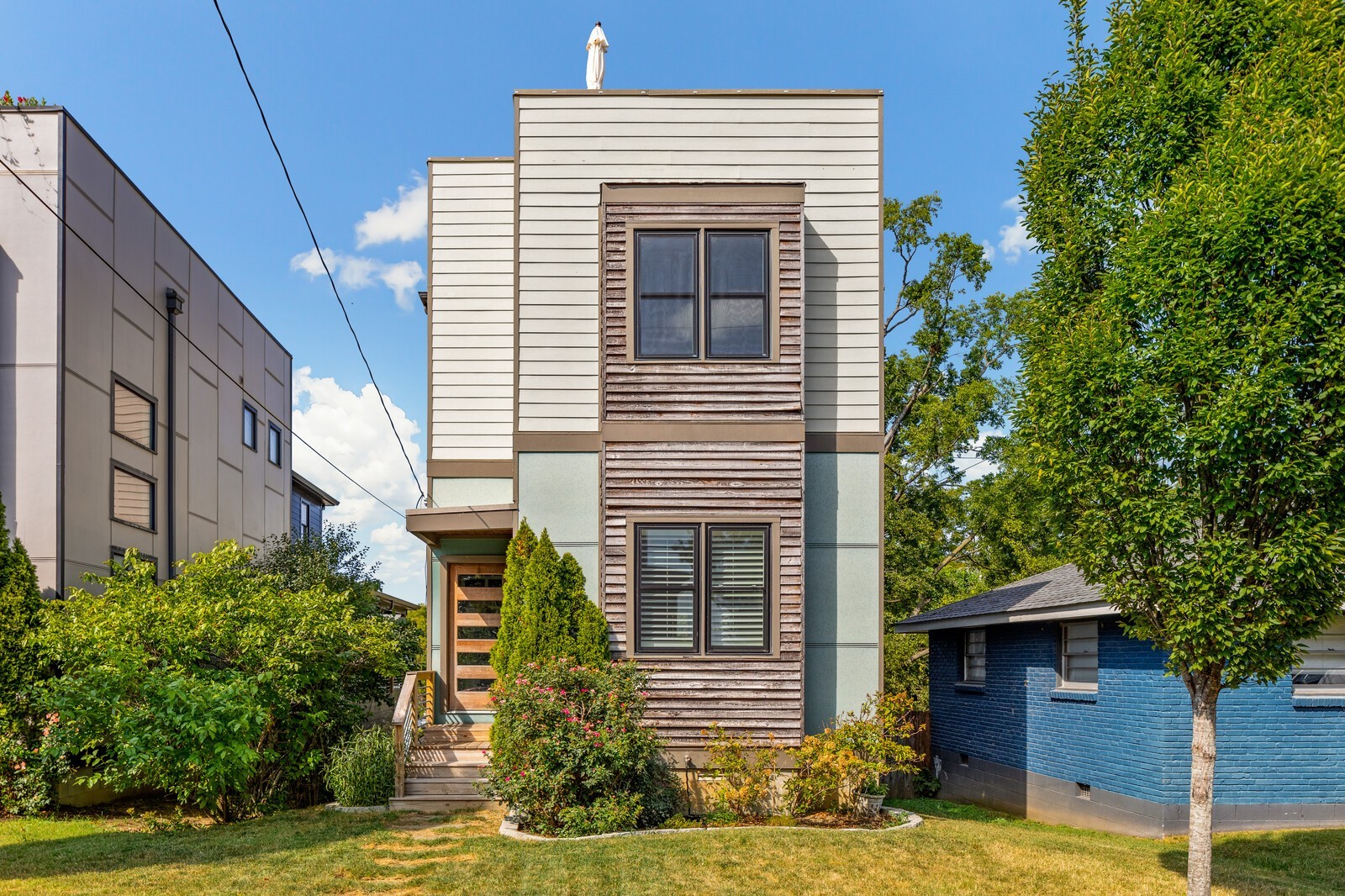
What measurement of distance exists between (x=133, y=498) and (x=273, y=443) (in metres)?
8.96

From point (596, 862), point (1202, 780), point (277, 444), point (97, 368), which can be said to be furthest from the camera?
point (277, 444)

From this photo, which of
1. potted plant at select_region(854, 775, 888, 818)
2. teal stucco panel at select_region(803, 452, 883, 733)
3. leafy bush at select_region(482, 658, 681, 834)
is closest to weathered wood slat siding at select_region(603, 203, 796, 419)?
teal stucco panel at select_region(803, 452, 883, 733)

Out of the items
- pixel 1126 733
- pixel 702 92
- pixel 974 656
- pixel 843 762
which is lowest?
pixel 1126 733

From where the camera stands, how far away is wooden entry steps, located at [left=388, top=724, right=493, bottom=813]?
34.1 ft

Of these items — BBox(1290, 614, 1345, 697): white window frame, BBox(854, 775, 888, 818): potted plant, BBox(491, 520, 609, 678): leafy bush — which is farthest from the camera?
BBox(1290, 614, 1345, 697): white window frame

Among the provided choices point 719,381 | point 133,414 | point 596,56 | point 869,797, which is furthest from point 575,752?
point 133,414

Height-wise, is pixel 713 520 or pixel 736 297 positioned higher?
pixel 736 297

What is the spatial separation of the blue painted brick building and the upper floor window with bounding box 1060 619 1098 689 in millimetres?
18

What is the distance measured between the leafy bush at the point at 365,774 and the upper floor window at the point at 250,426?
42.8 feet

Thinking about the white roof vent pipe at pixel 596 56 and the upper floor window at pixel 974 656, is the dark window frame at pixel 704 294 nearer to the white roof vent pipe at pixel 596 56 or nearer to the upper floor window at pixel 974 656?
the white roof vent pipe at pixel 596 56

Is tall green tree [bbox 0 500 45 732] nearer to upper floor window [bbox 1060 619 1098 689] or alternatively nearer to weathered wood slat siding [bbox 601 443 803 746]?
weathered wood slat siding [bbox 601 443 803 746]

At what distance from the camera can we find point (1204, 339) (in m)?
6.73

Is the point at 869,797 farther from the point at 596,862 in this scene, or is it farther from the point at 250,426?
the point at 250,426

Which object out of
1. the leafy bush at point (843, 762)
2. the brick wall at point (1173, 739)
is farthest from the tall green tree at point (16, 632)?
the brick wall at point (1173, 739)
